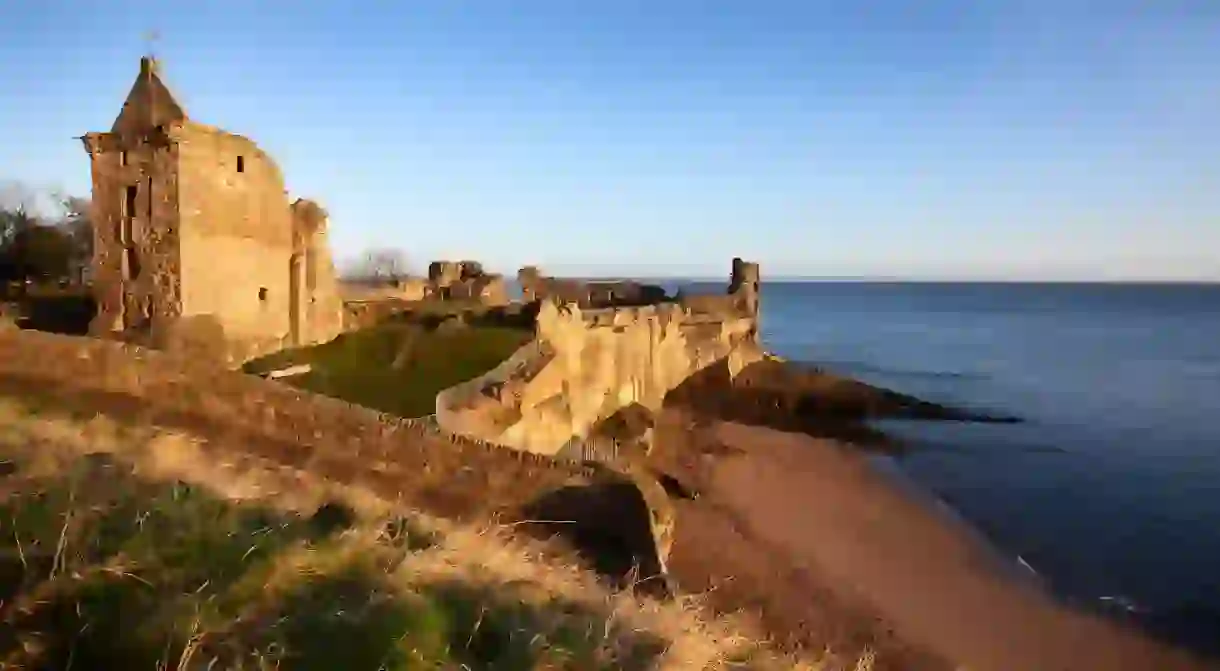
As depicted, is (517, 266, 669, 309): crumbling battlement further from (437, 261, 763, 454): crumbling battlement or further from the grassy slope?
the grassy slope

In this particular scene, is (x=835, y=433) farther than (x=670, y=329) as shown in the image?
No

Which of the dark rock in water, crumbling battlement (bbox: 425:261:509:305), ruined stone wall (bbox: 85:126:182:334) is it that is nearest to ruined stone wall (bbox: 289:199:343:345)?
ruined stone wall (bbox: 85:126:182:334)

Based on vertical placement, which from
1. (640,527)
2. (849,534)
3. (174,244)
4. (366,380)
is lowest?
(849,534)

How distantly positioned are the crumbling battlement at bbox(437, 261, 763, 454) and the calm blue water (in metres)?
9.81

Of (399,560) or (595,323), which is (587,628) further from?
(595,323)

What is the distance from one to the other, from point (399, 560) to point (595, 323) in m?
23.7

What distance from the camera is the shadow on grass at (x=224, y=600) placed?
3693mm

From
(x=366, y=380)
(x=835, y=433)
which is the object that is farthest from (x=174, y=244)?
(x=835, y=433)

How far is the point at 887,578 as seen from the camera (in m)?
18.5

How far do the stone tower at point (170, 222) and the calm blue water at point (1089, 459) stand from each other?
65.3ft

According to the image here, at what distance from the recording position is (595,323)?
28.6 meters

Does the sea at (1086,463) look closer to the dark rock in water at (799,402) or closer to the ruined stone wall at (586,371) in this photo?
the dark rock in water at (799,402)

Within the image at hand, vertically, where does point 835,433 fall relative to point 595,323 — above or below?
below

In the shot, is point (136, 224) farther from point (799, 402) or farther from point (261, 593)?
point (799, 402)
